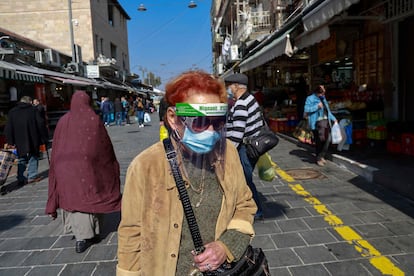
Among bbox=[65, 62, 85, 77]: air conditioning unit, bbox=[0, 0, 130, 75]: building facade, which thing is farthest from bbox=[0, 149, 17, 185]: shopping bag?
bbox=[0, 0, 130, 75]: building facade

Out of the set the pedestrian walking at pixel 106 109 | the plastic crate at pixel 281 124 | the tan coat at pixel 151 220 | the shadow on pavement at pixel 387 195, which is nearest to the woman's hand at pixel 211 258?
the tan coat at pixel 151 220

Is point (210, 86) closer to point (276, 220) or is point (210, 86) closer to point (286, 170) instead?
point (276, 220)

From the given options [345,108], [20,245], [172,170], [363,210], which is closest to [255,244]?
[363,210]

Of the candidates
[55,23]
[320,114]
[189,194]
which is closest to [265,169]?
[189,194]

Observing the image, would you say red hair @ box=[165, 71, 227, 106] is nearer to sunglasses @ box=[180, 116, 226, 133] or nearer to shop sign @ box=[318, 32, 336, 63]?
sunglasses @ box=[180, 116, 226, 133]

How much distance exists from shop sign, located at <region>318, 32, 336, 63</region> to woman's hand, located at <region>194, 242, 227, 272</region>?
10.1 m

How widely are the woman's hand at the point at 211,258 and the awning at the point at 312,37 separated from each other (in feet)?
21.6

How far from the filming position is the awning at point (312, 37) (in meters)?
7.22

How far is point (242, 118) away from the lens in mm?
3920

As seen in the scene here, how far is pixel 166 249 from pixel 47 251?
2.95m

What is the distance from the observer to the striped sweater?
388 cm

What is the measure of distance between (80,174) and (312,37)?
20.0 ft

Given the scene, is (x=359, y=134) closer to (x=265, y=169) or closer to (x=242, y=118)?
(x=265, y=169)

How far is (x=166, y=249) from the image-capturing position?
1.64 meters
